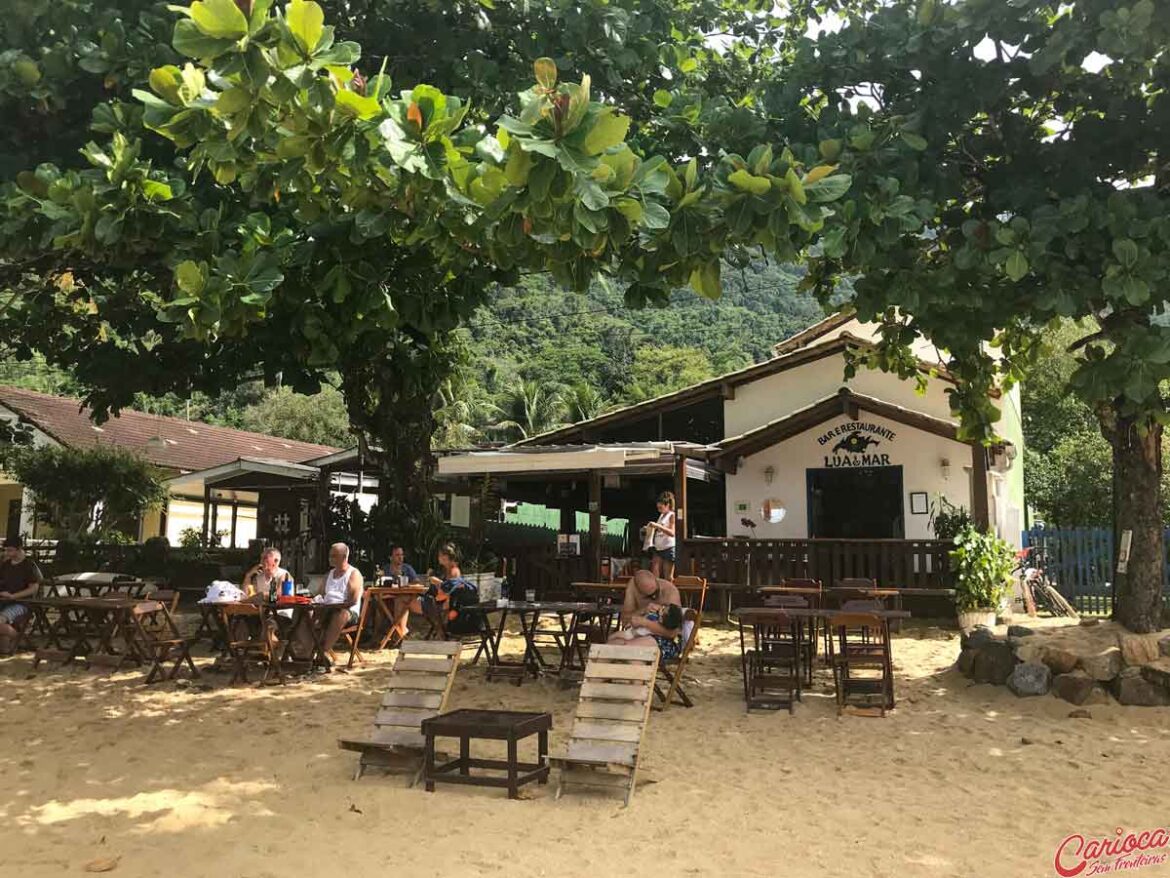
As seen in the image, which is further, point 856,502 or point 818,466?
point 856,502

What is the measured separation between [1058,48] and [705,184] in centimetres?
341

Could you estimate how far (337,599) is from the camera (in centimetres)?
888

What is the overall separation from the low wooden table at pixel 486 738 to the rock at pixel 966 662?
15.5 ft

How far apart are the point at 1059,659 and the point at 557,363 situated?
41.9 metres

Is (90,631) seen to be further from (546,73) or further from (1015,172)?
(1015,172)

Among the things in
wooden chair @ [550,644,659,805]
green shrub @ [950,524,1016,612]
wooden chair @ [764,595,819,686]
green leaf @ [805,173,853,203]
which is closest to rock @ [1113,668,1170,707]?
wooden chair @ [764,595,819,686]

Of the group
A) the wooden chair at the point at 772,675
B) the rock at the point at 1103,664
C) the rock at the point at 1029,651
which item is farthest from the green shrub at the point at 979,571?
the wooden chair at the point at 772,675

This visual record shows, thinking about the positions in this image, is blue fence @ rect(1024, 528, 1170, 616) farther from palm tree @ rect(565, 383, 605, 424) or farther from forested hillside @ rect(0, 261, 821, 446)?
palm tree @ rect(565, 383, 605, 424)

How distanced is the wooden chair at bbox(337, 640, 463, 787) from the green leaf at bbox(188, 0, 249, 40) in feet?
13.0

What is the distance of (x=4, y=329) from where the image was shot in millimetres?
10203

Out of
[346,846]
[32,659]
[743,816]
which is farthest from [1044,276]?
[32,659]

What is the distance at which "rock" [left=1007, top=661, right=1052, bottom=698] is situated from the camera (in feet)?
26.4

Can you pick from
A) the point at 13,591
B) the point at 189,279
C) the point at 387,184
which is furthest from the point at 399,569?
the point at 387,184

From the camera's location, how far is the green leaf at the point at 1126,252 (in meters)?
5.68
